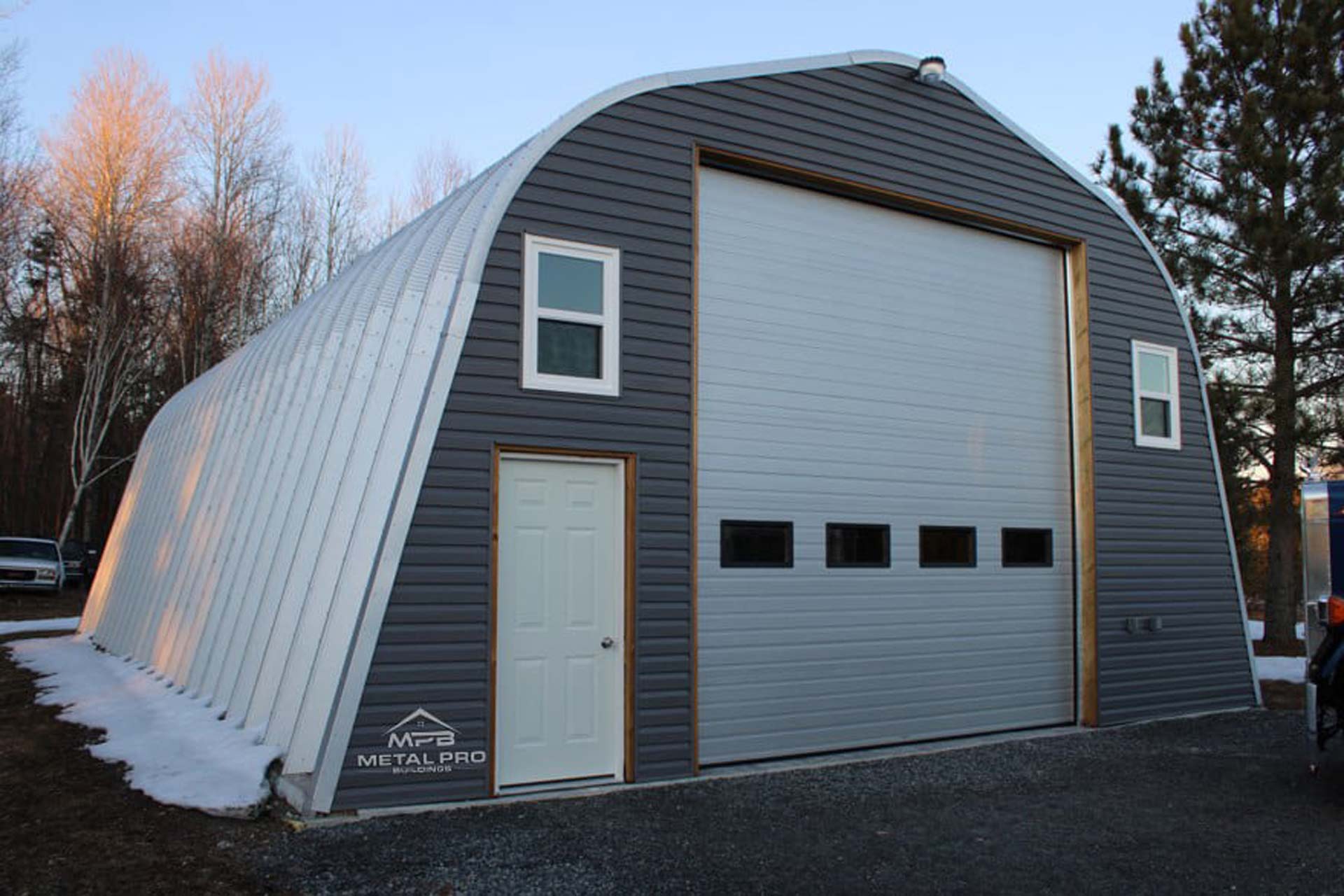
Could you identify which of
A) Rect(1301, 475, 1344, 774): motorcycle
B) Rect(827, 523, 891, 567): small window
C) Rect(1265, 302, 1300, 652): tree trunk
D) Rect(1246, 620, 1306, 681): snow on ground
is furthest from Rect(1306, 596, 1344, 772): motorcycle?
Rect(1265, 302, 1300, 652): tree trunk

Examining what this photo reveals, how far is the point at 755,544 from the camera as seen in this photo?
768 cm

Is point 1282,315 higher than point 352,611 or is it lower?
higher

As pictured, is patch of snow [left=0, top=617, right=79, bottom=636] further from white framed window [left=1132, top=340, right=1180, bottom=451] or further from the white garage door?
white framed window [left=1132, top=340, right=1180, bottom=451]

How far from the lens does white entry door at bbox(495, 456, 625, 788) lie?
6488 millimetres

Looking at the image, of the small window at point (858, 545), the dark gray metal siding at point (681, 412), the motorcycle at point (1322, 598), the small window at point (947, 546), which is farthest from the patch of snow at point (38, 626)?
the motorcycle at point (1322, 598)

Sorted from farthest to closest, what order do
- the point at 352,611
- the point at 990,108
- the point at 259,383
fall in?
the point at 259,383
the point at 990,108
the point at 352,611

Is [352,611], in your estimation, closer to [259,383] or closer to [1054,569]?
[259,383]

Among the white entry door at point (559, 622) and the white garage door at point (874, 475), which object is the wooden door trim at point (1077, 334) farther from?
the white entry door at point (559, 622)

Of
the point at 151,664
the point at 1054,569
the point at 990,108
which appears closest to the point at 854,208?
the point at 990,108

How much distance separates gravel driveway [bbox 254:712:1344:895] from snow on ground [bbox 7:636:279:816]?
73 centimetres

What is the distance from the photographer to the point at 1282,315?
46.9 ft

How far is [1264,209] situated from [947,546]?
8.94m

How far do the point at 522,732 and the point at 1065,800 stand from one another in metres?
3.62

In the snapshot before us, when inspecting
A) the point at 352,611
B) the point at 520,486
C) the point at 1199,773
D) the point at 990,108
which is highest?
the point at 990,108
